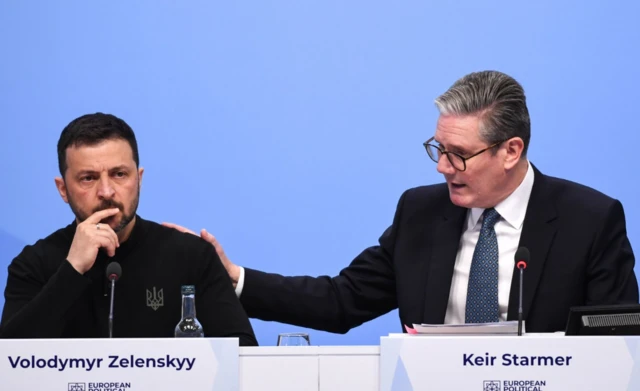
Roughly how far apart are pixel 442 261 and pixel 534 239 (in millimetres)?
296

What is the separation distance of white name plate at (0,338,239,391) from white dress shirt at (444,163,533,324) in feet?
3.89

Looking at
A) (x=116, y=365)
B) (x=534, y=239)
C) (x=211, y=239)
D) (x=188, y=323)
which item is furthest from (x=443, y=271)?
(x=116, y=365)

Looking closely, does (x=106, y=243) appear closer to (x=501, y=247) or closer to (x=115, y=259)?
(x=115, y=259)

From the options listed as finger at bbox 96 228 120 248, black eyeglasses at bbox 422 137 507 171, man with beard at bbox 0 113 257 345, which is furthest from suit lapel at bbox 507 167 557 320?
finger at bbox 96 228 120 248

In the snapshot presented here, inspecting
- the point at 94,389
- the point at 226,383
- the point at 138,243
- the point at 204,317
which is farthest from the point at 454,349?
the point at 138,243

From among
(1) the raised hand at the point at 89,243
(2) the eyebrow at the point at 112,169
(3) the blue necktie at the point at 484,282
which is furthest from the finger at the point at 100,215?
(3) the blue necktie at the point at 484,282

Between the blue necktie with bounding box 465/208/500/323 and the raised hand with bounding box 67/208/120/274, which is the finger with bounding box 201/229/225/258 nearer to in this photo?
the raised hand with bounding box 67/208/120/274

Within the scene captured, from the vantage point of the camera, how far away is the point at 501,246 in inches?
120

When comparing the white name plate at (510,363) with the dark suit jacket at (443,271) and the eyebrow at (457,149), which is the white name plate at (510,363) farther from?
the eyebrow at (457,149)

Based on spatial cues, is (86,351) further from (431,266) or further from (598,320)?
(431,266)

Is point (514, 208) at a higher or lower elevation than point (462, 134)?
lower

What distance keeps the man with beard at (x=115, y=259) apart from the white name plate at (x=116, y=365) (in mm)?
639

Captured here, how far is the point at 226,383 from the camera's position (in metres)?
2.05

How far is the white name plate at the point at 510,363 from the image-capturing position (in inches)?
79.3
